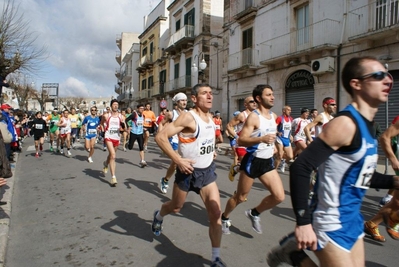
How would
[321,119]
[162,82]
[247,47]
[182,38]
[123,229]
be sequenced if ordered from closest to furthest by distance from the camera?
1. [123,229]
2. [321,119]
3. [247,47]
4. [182,38]
5. [162,82]

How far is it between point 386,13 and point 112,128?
35.6 feet

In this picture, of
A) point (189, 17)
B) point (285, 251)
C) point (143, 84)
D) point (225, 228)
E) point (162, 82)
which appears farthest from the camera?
point (143, 84)

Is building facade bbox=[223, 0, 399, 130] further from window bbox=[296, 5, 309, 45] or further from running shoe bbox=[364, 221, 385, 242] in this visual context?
running shoe bbox=[364, 221, 385, 242]

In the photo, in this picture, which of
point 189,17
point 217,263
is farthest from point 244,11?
point 217,263

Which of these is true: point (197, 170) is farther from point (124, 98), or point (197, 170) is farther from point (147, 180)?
point (124, 98)

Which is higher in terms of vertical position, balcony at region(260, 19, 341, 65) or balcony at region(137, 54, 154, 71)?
balcony at region(137, 54, 154, 71)

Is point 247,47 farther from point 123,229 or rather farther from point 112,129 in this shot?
point 123,229

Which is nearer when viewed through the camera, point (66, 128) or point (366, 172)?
point (366, 172)

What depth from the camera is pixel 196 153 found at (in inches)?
139

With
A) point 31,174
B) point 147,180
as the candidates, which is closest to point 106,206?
point 147,180

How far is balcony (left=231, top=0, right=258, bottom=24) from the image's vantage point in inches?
764

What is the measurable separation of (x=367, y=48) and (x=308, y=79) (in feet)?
10.9

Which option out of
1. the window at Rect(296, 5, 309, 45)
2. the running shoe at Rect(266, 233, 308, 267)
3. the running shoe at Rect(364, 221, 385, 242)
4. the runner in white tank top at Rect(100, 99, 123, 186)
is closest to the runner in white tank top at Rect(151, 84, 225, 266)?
the running shoe at Rect(266, 233, 308, 267)

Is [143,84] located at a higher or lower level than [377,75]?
higher
